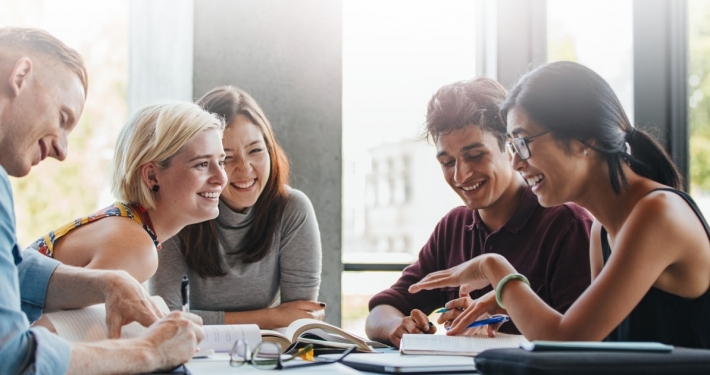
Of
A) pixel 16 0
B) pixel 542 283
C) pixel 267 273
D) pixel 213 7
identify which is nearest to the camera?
pixel 542 283

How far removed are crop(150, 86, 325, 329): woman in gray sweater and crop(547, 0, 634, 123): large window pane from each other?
1.65m

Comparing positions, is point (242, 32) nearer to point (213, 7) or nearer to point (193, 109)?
point (213, 7)

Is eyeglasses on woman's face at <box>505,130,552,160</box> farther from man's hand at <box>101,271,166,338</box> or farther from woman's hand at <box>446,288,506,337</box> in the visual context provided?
man's hand at <box>101,271,166,338</box>

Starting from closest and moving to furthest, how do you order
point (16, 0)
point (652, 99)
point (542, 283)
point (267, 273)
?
point (542, 283) → point (267, 273) → point (652, 99) → point (16, 0)

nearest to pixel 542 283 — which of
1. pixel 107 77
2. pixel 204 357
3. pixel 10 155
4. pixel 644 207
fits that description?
pixel 644 207

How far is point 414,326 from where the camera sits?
6.91 ft

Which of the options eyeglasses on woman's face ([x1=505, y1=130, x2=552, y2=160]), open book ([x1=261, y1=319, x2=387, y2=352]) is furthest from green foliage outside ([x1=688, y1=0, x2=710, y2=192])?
open book ([x1=261, y1=319, x2=387, y2=352])

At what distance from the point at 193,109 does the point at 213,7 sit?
1.28 metres

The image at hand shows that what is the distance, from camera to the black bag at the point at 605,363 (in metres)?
1.05

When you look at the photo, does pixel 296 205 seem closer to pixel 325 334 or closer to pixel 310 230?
pixel 310 230

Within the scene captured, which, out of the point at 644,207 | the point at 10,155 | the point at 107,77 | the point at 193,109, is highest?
the point at 107,77

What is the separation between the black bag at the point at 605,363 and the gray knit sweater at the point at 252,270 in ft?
5.70

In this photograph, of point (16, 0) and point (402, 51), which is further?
point (16, 0)

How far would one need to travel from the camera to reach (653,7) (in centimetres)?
318
